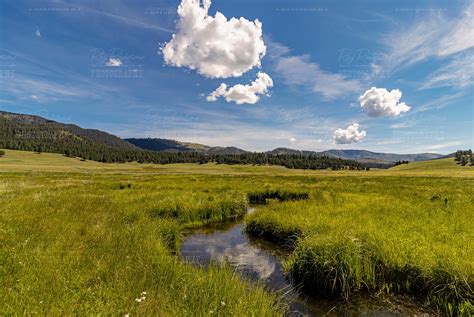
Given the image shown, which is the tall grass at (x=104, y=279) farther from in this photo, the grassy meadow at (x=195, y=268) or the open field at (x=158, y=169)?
the open field at (x=158, y=169)

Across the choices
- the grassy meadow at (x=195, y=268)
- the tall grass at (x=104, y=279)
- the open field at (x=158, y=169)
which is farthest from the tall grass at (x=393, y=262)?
the open field at (x=158, y=169)

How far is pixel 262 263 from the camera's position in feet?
36.6

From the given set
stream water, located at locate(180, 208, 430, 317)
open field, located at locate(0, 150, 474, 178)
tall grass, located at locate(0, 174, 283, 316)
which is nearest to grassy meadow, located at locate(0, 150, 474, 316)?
tall grass, located at locate(0, 174, 283, 316)

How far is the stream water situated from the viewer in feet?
24.8

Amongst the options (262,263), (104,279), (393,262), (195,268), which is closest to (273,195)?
(262,263)

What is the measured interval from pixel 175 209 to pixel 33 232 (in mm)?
10375

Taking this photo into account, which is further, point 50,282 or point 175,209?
point 175,209

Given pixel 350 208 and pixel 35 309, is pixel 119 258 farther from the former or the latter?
pixel 350 208

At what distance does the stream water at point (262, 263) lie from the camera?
7.56 metres

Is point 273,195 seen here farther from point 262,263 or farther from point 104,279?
point 104,279

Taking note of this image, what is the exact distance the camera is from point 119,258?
24.2 feet

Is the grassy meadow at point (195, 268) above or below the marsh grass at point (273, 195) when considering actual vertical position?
above

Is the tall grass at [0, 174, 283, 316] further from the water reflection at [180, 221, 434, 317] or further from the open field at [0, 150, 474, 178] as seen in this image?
the open field at [0, 150, 474, 178]

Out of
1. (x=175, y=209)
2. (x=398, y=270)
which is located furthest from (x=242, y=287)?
(x=175, y=209)
